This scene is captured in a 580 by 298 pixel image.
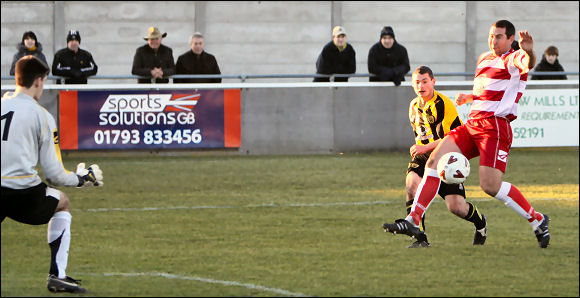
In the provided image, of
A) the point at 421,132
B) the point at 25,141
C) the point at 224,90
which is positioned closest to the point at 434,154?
the point at 421,132

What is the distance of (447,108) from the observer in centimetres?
801

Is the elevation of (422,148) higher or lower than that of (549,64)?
lower

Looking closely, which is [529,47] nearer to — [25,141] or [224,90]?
[25,141]

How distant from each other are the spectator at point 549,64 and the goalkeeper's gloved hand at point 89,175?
170 inches

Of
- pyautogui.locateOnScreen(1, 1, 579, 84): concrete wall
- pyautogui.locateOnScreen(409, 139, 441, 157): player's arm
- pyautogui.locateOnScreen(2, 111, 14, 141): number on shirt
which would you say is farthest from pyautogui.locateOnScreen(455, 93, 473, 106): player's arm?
pyautogui.locateOnScreen(1, 1, 579, 84): concrete wall

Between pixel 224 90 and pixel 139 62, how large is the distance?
281 feet

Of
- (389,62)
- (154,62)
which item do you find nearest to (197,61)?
(154,62)

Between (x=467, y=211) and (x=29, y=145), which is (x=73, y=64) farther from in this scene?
(x=467, y=211)

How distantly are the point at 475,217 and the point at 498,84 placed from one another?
4.30 feet

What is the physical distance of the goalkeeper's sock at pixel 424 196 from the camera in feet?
26.5

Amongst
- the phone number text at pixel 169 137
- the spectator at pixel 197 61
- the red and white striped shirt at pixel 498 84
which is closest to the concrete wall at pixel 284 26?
the phone number text at pixel 169 137

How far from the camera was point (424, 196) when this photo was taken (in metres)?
8.19

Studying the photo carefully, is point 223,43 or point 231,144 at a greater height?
point 223,43

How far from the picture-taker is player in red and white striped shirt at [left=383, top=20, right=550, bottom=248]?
7148mm
